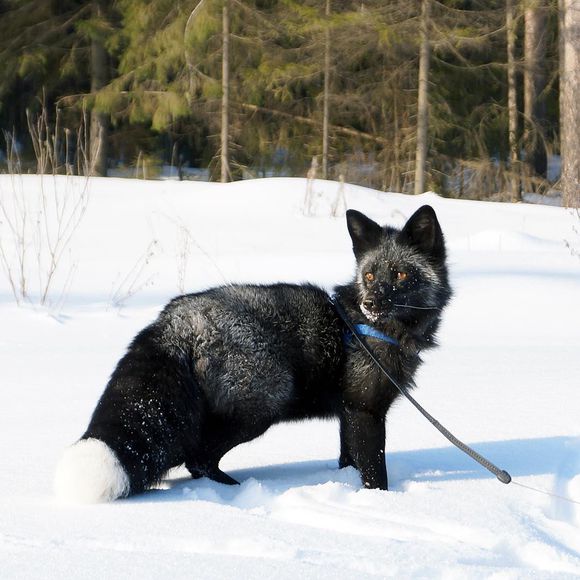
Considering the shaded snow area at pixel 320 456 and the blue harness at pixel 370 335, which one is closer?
the shaded snow area at pixel 320 456

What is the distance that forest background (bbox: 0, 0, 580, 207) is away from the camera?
18000 millimetres

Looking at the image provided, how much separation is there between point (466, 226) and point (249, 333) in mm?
7940

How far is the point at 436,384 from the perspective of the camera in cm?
515

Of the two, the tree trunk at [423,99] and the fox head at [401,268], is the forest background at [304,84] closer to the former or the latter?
the tree trunk at [423,99]

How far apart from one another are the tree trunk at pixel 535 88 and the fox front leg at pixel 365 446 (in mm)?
15740

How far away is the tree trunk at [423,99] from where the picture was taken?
55.0ft

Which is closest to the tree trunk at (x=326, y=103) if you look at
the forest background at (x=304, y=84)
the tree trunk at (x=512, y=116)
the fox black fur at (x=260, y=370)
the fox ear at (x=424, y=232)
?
the forest background at (x=304, y=84)

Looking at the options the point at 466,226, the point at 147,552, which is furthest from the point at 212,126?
the point at 147,552

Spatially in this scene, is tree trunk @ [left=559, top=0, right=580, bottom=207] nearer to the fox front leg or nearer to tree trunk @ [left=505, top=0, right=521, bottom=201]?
tree trunk @ [left=505, top=0, right=521, bottom=201]

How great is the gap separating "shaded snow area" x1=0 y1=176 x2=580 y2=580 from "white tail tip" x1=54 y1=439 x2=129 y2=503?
0.15ft

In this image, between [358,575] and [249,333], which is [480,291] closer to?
[249,333]

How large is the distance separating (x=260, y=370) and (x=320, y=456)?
66 centimetres

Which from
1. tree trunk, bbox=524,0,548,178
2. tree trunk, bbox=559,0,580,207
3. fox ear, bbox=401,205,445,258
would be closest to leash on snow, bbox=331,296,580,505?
fox ear, bbox=401,205,445,258

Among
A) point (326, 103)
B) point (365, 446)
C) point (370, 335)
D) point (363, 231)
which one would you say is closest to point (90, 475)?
point (365, 446)
